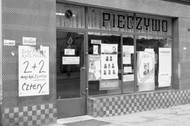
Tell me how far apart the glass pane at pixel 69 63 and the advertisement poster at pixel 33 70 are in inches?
26.8

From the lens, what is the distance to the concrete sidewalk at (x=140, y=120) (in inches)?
322

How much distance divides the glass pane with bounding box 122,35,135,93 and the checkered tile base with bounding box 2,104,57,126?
9.60 ft

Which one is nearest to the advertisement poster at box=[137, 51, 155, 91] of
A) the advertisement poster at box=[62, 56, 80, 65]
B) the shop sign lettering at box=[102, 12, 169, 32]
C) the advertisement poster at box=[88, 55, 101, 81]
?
the shop sign lettering at box=[102, 12, 169, 32]

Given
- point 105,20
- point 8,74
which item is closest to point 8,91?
point 8,74

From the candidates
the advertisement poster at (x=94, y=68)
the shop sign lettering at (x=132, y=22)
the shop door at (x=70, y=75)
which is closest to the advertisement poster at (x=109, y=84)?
the advertisement poster at (x=94, y=68)

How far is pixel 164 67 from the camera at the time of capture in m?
11.0

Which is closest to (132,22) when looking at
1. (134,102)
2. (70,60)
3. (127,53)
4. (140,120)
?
(127,53)

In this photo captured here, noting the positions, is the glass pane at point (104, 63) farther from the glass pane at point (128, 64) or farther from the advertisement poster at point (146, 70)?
the advertisement poster at point (146, 70)

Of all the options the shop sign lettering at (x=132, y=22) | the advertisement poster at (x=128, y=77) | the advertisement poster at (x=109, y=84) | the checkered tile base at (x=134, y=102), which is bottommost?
the checkered tile base at (x=134, y=102)

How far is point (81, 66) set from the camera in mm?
8844

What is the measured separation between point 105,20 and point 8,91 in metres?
3.85

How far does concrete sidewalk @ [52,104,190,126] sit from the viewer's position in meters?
8.17

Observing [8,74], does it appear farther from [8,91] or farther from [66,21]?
[66,21]

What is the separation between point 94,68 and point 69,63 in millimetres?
891
